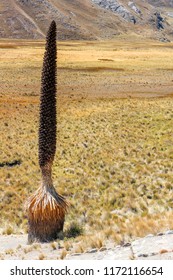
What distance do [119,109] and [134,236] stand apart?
3037cm

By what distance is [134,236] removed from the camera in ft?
35.6

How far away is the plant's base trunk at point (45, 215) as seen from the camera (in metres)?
11.9

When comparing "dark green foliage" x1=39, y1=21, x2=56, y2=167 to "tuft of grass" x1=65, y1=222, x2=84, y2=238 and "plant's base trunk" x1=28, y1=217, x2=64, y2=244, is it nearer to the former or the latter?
"plant's base trunk" x1=28, y1=217, x2=64, y2=244

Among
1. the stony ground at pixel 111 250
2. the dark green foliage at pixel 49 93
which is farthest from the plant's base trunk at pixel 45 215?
the dark green foliage at pixel 49 93

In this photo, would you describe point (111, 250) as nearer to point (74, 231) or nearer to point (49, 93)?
point (74, 231)

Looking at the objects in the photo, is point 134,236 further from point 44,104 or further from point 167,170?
point 167,170

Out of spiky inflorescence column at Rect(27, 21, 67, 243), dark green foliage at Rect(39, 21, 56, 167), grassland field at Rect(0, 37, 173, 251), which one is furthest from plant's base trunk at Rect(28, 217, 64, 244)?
dark green foliage at Rect(39, 21, 56, 167)

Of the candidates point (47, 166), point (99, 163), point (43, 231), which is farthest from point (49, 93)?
point (99, 163)

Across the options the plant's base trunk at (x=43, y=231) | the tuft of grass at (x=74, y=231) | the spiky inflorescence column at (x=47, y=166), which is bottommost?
the tuft of grass at (x=74, y=231)

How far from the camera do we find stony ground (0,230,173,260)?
855cm

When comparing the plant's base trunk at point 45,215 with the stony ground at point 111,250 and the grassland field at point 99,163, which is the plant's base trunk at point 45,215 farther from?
the grassland field at point 99,163

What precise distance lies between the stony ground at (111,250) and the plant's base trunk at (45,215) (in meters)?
0.37

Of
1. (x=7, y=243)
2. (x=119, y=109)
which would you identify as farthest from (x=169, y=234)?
(x=119, y=109)

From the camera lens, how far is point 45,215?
1202 cm
